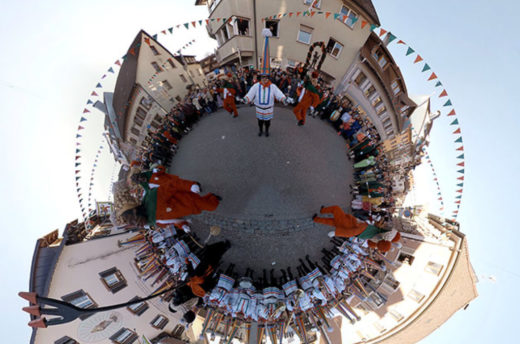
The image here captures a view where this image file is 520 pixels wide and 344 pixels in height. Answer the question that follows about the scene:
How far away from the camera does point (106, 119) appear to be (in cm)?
538

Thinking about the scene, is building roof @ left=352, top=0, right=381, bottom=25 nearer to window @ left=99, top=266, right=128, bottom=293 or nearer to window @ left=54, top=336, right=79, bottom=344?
window @ left=99, top=266, right=128, bottom=293

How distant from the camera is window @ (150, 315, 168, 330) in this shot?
6012 millimetres

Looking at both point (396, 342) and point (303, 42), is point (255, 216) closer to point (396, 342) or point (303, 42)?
point (303, 42)

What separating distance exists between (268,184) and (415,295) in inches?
262

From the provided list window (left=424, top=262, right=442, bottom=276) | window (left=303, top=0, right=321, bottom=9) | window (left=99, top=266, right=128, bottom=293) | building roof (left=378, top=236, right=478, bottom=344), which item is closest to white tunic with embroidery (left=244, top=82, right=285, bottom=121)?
window (left=303, top=0, right=321, bottom=9)

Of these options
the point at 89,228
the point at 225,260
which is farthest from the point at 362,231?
the point at 89,228

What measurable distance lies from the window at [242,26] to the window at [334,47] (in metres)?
2.63

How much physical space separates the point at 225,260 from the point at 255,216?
1.41 m

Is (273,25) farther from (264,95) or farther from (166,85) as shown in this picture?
(166,85)

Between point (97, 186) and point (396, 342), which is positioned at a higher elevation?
point (97, 186)

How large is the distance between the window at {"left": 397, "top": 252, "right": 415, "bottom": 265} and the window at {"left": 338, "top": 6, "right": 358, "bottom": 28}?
7865mm

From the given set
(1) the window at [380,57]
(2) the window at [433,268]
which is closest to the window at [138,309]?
(2) the window at [433,268]

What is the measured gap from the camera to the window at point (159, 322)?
601cm

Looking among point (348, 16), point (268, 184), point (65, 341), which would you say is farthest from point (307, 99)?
point (65, 341)
